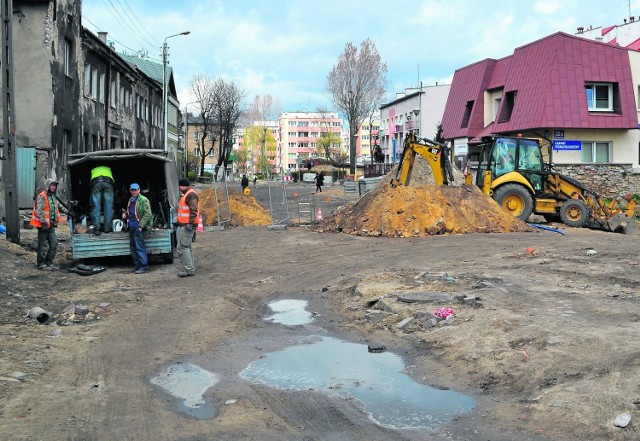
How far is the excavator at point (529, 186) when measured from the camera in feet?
73.2

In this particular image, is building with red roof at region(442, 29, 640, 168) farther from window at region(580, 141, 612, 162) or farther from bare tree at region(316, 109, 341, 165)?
bare tree at region(316, 109, 341, 165)

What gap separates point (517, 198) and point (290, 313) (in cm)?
1453

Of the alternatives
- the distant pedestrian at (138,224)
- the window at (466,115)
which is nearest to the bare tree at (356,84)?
the window at (466,115)

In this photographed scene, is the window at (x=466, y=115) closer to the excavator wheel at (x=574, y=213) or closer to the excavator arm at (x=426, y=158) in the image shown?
the excavator wheel at (x=574, y=213)

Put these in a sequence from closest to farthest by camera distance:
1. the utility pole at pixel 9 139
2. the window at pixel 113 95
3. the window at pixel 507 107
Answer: the utility pole at pixel 9 139 → the window at pixel 113 95 → the window at pixel 507 107

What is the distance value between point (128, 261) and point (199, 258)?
1.70m

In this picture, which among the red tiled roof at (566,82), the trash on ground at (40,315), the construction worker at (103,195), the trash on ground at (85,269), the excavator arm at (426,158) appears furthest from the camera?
the red tiled roof at (566,82)

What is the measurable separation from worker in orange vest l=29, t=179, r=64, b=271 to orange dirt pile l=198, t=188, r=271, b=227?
12.4 metres

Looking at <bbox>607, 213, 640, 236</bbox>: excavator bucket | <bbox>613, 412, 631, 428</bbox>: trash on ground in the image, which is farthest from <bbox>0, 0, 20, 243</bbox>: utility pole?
<bbox>607, 213, 640, 236</bbox>: excavator bucket

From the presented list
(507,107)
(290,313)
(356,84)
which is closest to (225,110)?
(356,84)

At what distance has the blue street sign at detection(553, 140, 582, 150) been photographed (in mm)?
33906

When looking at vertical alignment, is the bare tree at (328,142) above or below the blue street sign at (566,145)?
above

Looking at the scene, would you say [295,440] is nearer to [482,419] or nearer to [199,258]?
[482,419]

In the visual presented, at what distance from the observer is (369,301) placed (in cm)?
1015
